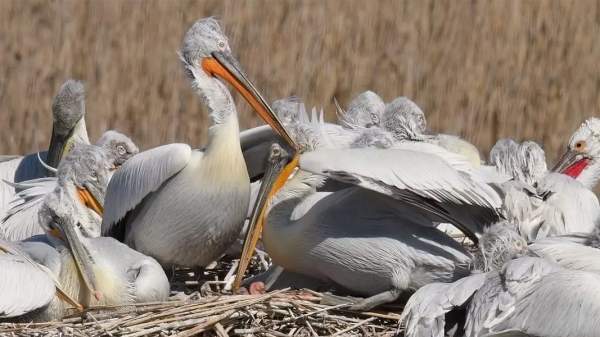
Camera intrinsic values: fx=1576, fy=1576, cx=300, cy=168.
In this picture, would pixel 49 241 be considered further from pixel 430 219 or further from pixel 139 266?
pixel 430 219

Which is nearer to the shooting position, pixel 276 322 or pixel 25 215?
pixel 276 322

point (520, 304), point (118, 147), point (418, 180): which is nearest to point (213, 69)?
point (118, 147)

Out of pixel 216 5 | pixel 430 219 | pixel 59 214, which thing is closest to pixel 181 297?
pixel 59 214

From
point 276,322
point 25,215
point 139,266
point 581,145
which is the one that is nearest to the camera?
point 276,322

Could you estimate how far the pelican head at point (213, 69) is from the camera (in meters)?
5.80

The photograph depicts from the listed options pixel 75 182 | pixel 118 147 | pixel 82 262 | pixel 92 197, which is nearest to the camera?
pixel 82 262

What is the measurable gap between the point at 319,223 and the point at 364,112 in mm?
1173

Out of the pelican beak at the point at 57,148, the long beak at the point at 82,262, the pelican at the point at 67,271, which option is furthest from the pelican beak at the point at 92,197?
the pelican beak at the point at 57,148

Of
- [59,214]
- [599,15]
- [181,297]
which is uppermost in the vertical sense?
[599,15]

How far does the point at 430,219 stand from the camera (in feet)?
17.6

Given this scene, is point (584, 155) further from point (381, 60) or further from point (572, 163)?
point (381, 60)

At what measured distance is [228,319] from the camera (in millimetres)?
5020

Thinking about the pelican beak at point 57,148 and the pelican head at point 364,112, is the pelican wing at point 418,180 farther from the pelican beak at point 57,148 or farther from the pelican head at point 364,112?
the pelican beak at point 57,148

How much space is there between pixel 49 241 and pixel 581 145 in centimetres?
253
